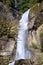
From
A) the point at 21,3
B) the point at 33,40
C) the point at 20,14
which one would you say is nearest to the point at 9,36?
the point at 33,40

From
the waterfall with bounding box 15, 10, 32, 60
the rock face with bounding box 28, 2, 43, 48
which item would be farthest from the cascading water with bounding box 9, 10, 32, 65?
the rock face with bounding box 28, 2, 43, 48

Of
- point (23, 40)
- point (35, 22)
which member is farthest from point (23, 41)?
point (35, 22)

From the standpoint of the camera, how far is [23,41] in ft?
49.3

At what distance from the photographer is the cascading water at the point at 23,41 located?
46.5 ft

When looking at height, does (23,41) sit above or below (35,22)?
below

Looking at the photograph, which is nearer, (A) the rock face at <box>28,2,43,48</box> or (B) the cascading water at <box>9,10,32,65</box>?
(B) the cascading water at <box>9,10,32,65</box>

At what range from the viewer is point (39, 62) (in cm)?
1125

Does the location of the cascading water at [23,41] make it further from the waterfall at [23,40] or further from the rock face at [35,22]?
the rock face at [35,22]

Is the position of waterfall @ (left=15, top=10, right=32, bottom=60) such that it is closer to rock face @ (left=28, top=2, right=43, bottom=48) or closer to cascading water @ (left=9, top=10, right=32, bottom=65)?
cascading water @ (left=9, top=10, right=32, bottom=65)

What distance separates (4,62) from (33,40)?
226cm

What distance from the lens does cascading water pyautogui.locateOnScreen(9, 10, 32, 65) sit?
14.2 meters

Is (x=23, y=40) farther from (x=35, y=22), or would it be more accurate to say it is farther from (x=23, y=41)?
(x=35, y=22)

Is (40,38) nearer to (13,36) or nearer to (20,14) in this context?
(13,36)

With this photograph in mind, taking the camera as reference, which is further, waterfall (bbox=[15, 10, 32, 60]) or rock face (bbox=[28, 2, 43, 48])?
rock face (bbox=[28, 2, 43, 48])
